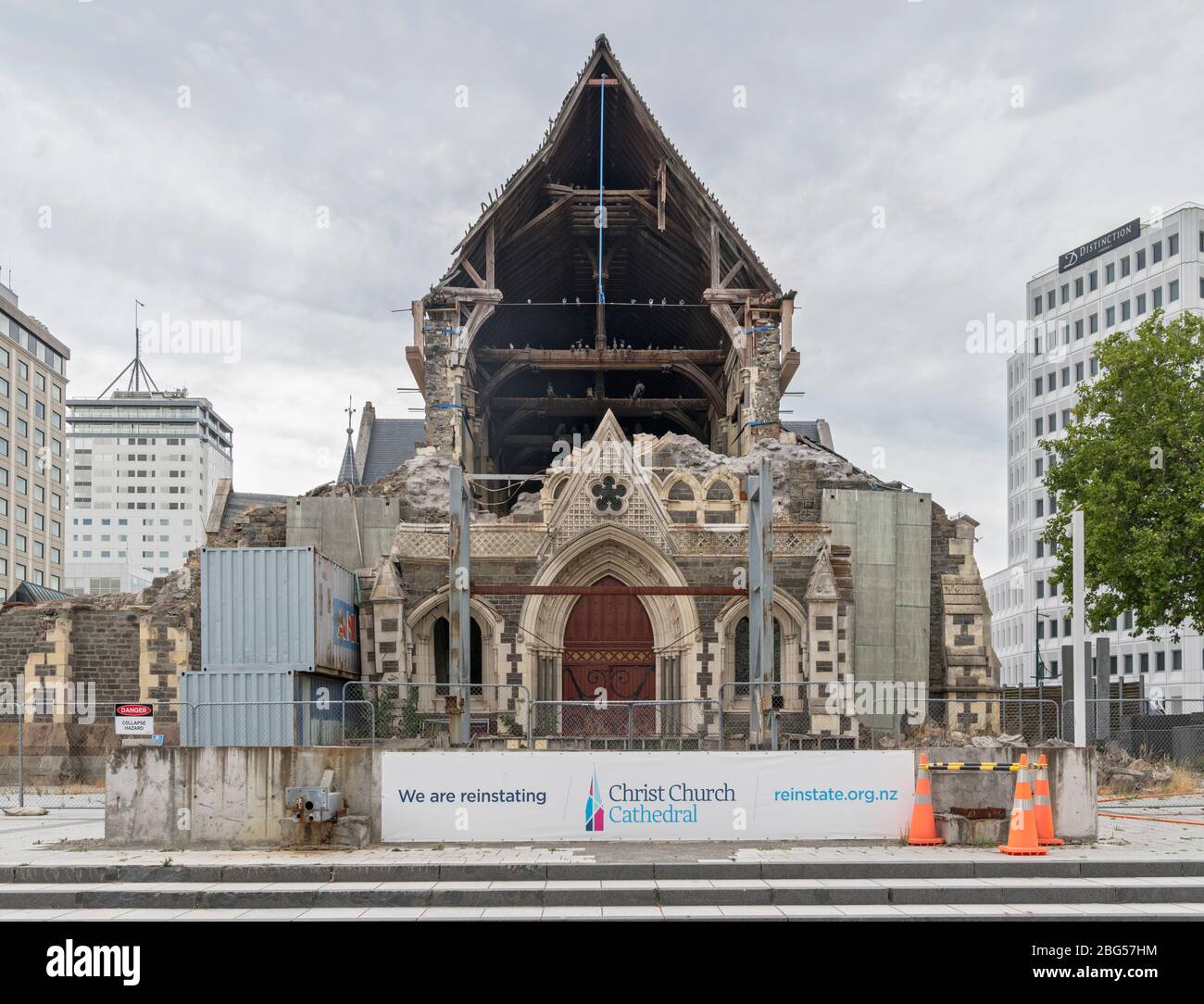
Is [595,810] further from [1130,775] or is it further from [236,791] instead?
[1130,775]

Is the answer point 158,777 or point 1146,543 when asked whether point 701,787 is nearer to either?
point 158,777

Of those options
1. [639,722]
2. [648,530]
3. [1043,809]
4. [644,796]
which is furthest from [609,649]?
[1043,809]

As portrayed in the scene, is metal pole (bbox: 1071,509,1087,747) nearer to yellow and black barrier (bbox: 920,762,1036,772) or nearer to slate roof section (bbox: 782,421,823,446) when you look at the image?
yellow and black barrier (bbox: 920,762,1036,772)

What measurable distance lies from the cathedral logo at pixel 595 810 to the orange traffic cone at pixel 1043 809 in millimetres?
4824

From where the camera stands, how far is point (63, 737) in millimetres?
25906

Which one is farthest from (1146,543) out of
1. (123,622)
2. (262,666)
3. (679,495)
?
(123,622)

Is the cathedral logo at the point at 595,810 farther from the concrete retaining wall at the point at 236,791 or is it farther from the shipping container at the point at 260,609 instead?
the shipping container at the point at 260,609

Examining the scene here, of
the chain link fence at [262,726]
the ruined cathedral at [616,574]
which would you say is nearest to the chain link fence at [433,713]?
the ruined cathedral at [616,574]

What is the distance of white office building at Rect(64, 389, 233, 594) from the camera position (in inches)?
6240

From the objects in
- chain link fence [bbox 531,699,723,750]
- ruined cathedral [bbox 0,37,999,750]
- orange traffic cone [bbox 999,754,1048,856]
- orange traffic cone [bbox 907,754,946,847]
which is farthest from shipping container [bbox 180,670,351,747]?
orange traffic cone [bbox 999,754,1048,856]

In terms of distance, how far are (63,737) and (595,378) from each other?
19.2 meters

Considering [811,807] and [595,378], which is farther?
[595,378]

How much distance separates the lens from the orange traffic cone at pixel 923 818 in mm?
13375

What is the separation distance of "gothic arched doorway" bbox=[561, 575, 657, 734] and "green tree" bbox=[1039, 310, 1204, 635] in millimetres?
10502
